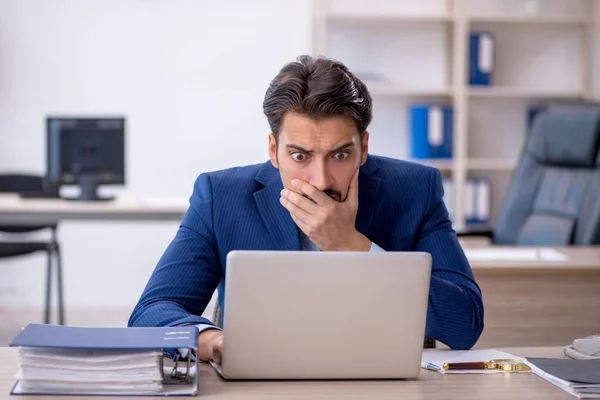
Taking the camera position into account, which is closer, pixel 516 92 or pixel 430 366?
pixel 430 366

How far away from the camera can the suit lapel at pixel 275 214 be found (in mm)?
1914

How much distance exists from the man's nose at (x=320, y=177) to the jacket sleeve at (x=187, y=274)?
0.97ft

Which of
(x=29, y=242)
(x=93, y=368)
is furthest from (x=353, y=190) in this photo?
(x=29, y=242)

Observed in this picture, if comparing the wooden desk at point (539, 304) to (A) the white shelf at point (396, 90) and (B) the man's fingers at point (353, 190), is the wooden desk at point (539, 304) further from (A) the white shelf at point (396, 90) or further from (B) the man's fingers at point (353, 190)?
(A) the white shelf at point (396, 90)

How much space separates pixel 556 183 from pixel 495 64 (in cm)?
175

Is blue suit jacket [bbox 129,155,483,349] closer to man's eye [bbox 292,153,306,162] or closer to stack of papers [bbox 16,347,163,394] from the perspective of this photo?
man's eye [bbox 292,153,306,162]

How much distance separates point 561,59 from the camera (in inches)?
215

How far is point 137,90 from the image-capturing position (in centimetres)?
540

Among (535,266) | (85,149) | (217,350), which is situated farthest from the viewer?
(85,149)

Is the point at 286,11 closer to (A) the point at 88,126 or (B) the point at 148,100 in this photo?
(B) the point at 148,100

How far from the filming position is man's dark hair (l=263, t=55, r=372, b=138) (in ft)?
5.85

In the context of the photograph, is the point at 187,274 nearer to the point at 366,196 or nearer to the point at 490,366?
the point at 366,196

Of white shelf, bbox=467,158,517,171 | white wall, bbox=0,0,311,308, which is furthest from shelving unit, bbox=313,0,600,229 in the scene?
white wall, bbox=0,0,311,308

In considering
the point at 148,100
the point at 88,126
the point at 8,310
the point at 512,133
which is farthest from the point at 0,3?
the point at 512,133
